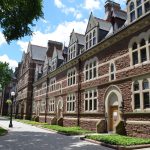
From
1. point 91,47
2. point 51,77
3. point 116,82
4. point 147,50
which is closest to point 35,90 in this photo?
point 51,77

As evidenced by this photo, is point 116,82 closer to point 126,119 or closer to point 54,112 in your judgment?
point 126,119

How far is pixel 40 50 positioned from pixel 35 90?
43.5ft

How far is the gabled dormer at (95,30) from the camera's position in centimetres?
2253

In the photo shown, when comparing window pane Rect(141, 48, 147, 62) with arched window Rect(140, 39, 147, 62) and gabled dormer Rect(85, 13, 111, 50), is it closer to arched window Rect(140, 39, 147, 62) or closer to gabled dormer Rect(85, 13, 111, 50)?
arched window Rect(140, 39, 147, 62)

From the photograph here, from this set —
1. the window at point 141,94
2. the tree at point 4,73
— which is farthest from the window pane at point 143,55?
the tree at point 4,73

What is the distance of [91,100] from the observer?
73.0 feet

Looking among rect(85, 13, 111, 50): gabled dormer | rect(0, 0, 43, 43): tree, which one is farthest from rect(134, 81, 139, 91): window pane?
rect(0, 0, 43, 43): tree

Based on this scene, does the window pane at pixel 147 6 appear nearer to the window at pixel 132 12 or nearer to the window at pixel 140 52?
the window at pixel 132 12

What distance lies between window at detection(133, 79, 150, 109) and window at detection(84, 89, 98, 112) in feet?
18.2

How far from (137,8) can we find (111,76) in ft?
19.2

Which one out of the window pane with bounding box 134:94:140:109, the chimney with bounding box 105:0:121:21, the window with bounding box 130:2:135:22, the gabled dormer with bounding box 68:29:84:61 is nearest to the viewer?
the window pane with bounding box 134:94:140:109

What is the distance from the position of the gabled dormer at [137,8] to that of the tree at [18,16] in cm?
717

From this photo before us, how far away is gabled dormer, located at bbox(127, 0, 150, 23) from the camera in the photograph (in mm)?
16453

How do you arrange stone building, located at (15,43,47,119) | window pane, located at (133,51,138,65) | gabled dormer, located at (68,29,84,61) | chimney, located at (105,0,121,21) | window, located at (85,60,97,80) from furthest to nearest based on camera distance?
stone building, located at (15,43,47,119) < gabled dormer, located at (68,29,84,61) < chimney, located at (105,0,121,21) < window, located at (85,60,97,80) < window pane, located at (133,51,138,65)
